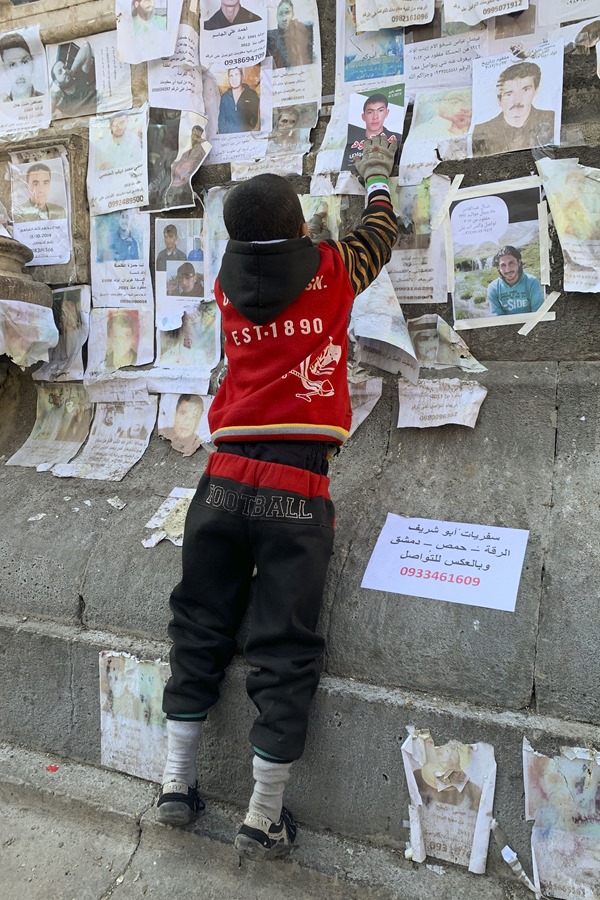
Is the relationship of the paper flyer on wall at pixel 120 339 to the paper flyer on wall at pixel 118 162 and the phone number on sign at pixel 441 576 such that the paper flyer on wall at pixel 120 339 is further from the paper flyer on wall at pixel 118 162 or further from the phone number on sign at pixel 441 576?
the phone number on sign at pixel 441 576

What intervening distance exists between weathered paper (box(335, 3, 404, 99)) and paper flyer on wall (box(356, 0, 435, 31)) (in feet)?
0.11

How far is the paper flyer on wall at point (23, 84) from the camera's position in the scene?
315 centimetres

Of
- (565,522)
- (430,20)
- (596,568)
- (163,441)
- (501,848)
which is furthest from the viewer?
(163,441)

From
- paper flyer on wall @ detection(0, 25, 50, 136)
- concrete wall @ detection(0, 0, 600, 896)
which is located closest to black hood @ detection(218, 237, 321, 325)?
concrete wall @ detection(0, 0, 600, 896)

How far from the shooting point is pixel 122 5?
288 cm

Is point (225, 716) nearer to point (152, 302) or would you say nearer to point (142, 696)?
point (142, 696)

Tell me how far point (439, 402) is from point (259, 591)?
0.93 meters

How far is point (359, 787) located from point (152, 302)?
80.2 inches

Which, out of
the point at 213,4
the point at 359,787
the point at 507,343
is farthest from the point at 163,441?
the point at 213,4

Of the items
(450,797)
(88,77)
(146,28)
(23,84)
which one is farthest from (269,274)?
(23,84)

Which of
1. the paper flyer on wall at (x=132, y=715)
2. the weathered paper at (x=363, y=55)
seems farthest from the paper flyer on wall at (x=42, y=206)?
the paper flyer on wall at (x=132, y=715)

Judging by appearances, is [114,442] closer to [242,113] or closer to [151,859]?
[242,113]

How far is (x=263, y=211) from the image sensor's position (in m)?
1.73

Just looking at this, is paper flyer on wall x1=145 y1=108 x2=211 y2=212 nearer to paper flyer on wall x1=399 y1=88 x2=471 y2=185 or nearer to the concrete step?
paper flyer on wall x1=399 y1=88 x2=471 y2=185
